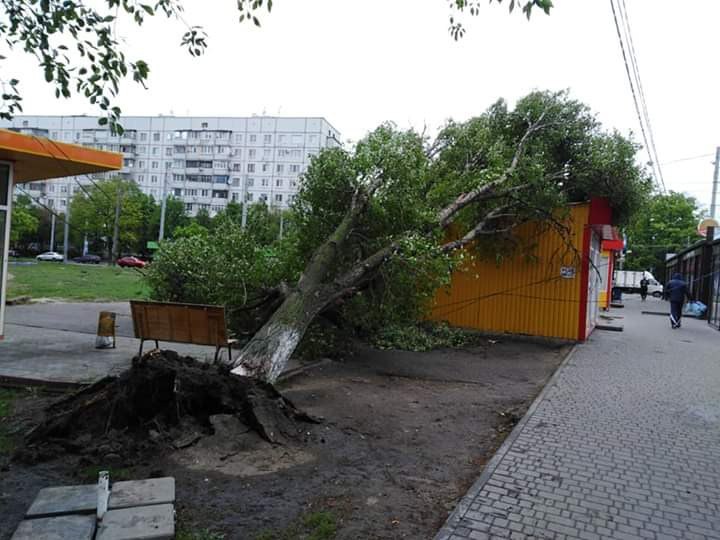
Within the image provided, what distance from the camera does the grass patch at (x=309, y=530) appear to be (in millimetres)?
Answer: 3549

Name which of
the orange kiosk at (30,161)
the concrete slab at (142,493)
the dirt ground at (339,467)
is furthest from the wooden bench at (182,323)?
the orange kiosk at (30,161)

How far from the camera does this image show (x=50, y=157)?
9.88 metres

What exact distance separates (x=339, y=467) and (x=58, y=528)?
7.26ft

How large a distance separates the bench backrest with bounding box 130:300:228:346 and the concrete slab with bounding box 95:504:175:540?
11.5 feet

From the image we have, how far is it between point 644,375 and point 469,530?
7.36m

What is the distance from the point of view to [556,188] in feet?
45.0

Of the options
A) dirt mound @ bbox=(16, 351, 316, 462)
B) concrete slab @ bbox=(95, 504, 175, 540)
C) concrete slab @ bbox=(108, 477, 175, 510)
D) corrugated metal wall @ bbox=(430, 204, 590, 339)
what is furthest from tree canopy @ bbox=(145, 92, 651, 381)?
concrete slab @ bbox=(95, 504, 175, 540)

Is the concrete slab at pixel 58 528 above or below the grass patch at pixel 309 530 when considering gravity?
above

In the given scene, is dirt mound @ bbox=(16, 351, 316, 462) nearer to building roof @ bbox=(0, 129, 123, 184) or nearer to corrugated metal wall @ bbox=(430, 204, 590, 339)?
building roof @ bbox=(0, 129, 123, 184)

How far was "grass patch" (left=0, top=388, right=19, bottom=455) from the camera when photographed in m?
4.91

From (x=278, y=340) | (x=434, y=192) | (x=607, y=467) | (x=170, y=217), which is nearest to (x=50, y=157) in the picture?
(x=278, y=340)

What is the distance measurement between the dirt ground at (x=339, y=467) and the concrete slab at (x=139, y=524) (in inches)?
7.2

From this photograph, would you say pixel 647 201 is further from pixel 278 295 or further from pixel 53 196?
pixel 53 196

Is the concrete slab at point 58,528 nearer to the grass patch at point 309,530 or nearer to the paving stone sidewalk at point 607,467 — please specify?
the grass patch at point 309,530
